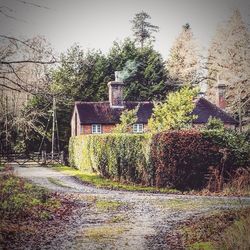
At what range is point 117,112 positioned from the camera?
40844mm

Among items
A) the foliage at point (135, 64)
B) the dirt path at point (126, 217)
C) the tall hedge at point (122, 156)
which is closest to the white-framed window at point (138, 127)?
the foliage at point (135, 64)

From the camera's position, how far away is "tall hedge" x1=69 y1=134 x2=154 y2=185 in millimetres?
20016

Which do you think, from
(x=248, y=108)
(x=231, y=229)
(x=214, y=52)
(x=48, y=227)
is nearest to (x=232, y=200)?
(x=231, y=229)

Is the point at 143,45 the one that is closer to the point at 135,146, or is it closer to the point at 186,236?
the point at 135,146

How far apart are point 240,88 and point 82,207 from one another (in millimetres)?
13706

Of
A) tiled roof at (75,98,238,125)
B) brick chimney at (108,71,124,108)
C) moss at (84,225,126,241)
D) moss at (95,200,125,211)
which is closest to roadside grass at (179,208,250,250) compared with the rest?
moss at (84,225,126,241)

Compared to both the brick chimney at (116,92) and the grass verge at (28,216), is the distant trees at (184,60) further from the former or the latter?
the grass verge at (28,216)

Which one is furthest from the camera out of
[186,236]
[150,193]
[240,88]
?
[240,88]

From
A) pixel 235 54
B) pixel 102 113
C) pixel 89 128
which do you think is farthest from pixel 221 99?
pixel 235 54

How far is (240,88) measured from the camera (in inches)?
921

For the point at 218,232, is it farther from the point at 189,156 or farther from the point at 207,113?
the point at 207,113

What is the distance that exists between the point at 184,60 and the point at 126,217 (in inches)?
1101

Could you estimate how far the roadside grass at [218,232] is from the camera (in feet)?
24.7

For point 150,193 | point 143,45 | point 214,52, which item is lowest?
point 150,193
